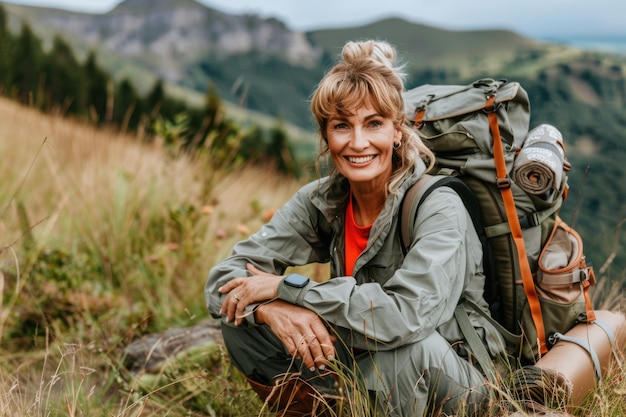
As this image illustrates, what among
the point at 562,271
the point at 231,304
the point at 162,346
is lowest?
the point at 162,346

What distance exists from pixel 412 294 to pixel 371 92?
88 cm

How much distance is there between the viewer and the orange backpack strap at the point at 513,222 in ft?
8.51

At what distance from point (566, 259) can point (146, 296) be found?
2767 mm

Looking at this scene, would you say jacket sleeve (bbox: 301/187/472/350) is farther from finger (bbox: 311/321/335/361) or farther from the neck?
the neck

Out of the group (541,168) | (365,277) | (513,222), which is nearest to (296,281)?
(365,277)

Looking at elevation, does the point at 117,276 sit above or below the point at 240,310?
below

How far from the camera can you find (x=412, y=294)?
2.29 metres

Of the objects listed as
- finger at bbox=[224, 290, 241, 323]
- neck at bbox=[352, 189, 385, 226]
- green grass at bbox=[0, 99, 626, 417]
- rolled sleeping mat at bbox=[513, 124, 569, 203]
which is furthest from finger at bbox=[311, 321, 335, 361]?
rolled sleeping mat at bbox=[513, 124, 569, 203]

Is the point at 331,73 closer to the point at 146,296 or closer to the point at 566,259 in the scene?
the point at 566,259

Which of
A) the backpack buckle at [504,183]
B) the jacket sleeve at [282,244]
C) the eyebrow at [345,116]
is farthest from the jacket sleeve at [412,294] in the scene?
the jacket sleeve at [282,244]

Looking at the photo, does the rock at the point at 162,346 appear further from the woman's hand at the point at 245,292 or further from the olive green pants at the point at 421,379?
the olive green pants at the point at 421,379

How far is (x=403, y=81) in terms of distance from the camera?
280 cm

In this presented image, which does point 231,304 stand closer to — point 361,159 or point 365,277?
point 365,277

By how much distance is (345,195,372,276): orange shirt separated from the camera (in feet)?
9.45
